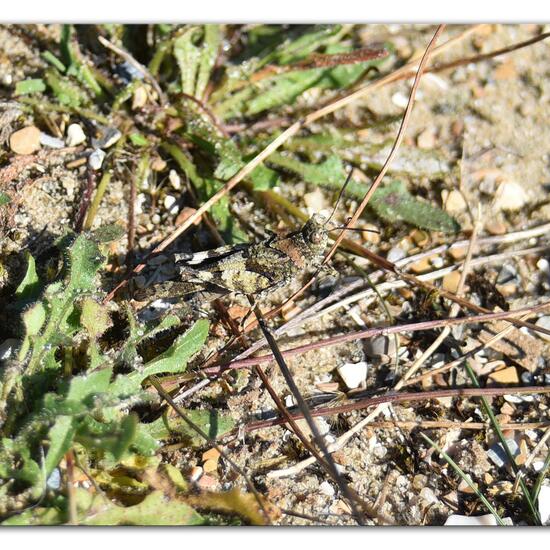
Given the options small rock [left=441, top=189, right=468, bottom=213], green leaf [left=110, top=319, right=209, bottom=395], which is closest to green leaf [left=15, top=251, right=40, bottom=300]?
green leaf [left=110, top=319, right=209, bottom=395]

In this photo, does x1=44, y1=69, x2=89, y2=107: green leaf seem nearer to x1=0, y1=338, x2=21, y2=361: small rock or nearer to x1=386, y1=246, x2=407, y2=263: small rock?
x1=0, y1=338, x2=21, y2=361: small rock

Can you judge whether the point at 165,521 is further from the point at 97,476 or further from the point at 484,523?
the point at 484,523

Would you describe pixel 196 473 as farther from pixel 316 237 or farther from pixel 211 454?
pixel 316 237

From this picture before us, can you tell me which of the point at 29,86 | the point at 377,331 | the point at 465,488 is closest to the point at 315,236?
the point at 377,331

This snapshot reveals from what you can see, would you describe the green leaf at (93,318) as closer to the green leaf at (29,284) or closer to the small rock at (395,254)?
the green leaf at (29,284)

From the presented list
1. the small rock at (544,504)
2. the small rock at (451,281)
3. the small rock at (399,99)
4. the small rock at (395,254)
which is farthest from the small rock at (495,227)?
the small rock at (544,504)

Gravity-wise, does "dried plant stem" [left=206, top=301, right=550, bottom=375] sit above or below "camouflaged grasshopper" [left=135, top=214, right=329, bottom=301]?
below
